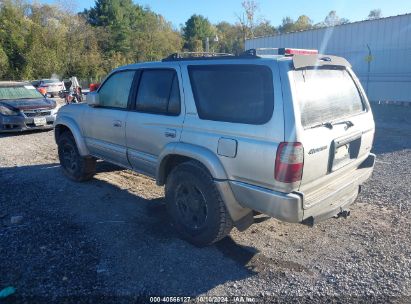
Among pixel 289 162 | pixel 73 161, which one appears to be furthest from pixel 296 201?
pixel 73 161

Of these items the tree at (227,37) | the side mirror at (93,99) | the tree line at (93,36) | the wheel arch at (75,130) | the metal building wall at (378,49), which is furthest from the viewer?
the tree at (227,37)

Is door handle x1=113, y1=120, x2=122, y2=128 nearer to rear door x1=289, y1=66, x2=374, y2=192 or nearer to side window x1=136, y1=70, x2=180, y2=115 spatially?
side window x1=136, y1=70, x2=180, y2=115

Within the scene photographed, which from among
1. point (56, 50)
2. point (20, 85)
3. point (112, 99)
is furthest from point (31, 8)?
point (112, 99)

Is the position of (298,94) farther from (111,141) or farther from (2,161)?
(2,161)

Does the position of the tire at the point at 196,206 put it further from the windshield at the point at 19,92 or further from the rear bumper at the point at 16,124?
the windshield at the point at 19,92

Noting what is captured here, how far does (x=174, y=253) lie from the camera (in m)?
3.76

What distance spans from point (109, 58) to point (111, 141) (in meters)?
50.1

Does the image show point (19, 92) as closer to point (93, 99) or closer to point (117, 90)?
point (93, 99)

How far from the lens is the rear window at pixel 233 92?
10.5ft

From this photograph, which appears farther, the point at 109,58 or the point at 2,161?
the point at 109,58

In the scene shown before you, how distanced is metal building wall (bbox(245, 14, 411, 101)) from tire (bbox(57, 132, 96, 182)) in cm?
1572

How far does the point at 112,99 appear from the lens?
5.05 meters

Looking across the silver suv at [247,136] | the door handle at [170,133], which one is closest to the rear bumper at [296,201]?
the silver suv at [247,136]

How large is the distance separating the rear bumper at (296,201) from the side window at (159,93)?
1.24m
